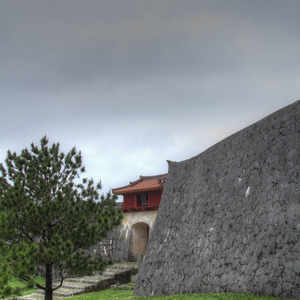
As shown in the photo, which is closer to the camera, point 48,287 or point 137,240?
point 48,287

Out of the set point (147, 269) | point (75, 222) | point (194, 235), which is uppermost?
point (75, 222)

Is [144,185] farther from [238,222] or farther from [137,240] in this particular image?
[238,222]

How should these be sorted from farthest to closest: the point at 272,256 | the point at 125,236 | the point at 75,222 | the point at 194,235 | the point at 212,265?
the point at 125,236 < the point at 75,222 < the point at 194,235 < the point at 212,265 < the point at 272,256

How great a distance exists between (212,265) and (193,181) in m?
2.98

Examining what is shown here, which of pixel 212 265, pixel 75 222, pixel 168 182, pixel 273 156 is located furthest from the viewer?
pixel 168 182

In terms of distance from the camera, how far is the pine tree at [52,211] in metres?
8.75

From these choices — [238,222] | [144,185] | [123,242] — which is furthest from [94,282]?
[238,222]

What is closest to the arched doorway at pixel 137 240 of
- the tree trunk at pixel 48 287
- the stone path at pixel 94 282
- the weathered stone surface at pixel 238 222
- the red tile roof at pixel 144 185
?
the stone path at pixel 94 282

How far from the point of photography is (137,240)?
18.9 m

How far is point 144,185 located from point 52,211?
10626mm

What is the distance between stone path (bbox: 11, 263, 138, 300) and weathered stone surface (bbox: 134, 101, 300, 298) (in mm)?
4570

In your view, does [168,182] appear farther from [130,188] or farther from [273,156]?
[130,188]

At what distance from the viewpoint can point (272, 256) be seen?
6105 millimetres

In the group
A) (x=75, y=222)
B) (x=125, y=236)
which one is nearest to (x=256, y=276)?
(x=75, y=222)
